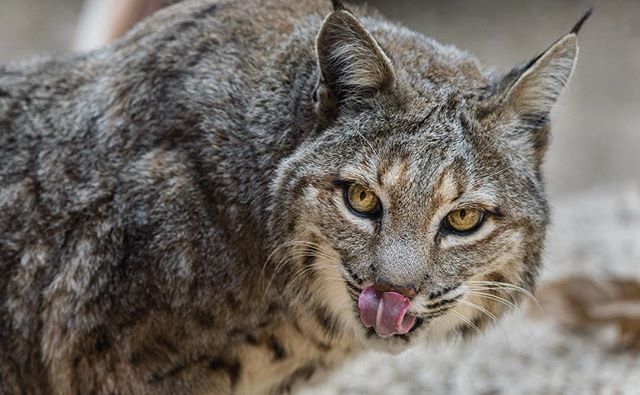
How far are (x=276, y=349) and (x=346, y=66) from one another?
125cm

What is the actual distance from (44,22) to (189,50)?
807cm

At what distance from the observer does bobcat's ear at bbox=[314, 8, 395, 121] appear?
354 centimetres

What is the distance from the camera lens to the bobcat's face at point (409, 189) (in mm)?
3439

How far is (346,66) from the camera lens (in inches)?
143

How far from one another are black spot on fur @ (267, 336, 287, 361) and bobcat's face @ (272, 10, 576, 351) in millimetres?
325

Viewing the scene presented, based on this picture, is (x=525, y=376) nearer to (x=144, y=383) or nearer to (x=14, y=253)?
(x=144, y=383)

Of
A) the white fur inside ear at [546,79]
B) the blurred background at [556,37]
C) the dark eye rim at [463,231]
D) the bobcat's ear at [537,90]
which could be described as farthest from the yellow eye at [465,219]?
the blurred background at [556,37]

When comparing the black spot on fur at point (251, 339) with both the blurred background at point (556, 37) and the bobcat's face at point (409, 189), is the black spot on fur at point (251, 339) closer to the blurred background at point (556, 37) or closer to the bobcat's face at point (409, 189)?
the bobcat's face at point (409, 189)

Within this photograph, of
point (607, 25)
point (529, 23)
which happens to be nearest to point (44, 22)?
point (529, 23)

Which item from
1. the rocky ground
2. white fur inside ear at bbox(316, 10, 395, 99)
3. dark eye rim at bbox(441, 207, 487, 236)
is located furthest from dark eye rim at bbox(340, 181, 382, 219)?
the rocky ground

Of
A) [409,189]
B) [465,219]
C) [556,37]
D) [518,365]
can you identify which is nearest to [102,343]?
[409,189]

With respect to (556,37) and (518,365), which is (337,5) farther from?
(556,37)

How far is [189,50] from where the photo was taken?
160 inches

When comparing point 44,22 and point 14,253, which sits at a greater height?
point 44,22
